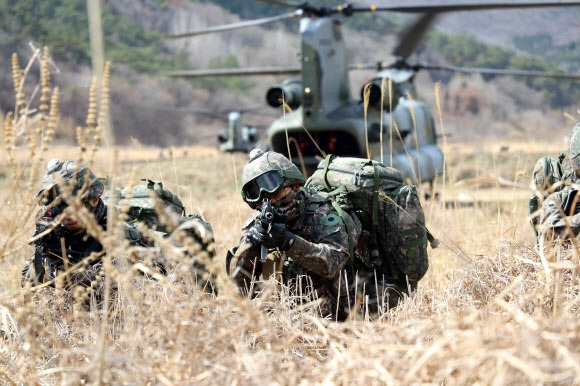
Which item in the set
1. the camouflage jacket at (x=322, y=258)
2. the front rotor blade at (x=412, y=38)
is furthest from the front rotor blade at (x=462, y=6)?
the camouflage jacket at (x=322, y=258)

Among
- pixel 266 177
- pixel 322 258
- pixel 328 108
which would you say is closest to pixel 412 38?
pixel 328 108

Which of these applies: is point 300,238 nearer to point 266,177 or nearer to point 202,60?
point 266,177

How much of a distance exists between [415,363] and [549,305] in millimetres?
763

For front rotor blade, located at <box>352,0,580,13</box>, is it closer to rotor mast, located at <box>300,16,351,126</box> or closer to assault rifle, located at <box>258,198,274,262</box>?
rotor mast, located at <box>300,16,351,126</box>

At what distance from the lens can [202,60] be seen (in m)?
46.3

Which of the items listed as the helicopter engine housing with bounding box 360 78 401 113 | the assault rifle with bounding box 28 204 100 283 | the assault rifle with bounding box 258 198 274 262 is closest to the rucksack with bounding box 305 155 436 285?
the assault rifle with bounding box 258 198 274 262

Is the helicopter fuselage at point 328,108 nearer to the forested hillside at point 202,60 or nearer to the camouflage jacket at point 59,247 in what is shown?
the camouflage jacket at point 59,247

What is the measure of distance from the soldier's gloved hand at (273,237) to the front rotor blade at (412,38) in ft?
32.6

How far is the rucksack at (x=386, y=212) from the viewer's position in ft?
12.8

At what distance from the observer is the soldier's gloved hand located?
338 cm

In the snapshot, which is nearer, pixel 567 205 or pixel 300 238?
pixel 300 238

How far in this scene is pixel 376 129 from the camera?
10.2 m

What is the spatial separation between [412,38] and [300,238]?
33.3 feet

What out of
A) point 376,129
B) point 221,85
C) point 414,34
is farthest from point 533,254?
point 221,85
